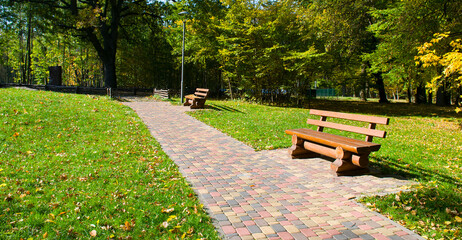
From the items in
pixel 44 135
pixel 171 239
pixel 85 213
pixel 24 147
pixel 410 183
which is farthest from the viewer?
pixel 44 135

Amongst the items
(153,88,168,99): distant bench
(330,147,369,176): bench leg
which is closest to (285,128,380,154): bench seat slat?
(330,147,369,176): bench leg

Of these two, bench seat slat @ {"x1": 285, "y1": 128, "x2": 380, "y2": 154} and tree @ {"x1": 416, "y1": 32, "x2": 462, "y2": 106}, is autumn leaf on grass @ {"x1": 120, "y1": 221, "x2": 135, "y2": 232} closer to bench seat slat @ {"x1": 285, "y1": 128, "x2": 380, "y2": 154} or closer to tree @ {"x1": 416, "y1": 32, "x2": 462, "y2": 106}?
bench seat slat @ {"x1": 285, "y1": 128, "x2": 380, "y2": 154}

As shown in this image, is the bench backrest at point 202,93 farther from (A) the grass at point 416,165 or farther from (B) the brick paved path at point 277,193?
(B) the brick paved path at point 277,193

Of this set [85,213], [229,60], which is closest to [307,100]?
[229,60]

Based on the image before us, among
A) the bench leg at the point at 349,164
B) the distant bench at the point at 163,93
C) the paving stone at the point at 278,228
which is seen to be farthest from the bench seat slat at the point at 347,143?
the distant bench at the point at 163,93

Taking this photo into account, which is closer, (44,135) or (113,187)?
A: (113,187)

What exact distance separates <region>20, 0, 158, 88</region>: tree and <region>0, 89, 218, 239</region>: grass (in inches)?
621

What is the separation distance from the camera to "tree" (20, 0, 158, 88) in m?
21.8

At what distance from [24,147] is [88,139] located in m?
1.43

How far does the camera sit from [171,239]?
3123 mm

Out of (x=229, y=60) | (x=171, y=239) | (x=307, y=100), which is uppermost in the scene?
(x=229, y=60)

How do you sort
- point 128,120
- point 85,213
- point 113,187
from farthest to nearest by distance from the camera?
1. point 128,120
2. point 113,187
3. point 85,213

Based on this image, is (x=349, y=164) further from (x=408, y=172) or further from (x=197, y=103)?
(x=197, y=103)

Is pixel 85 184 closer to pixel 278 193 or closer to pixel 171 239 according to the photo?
pixel 171 239
